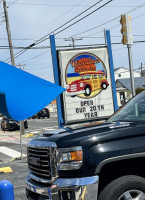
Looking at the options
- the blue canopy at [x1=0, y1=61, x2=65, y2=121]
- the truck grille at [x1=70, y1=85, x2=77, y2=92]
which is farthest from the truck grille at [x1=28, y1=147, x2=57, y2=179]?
the truck grille at [x1=70, y1=85, x2=77, y2=92]

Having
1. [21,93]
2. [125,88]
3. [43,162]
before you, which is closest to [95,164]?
[43,162]

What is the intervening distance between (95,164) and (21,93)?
3.90ft

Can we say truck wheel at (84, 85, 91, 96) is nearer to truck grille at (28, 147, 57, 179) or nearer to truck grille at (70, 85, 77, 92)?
truck grille at (70, 85, 77, 92)

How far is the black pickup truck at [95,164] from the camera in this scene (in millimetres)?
3578

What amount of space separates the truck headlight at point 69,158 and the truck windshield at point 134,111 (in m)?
1.09

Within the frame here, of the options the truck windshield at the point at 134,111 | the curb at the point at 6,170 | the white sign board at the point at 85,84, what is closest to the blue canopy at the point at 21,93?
the truck windshield at the point at 134,111

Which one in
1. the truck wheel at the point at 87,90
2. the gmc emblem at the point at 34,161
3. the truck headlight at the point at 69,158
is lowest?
the gmc emblem at the point at 34,161

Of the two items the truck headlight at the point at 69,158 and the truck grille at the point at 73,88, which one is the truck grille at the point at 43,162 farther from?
the truck grille at the point at 73,88

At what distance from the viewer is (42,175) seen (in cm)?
401

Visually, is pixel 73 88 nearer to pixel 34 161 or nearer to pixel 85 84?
pixel 85 84

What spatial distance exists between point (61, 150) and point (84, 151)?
287 millimetres

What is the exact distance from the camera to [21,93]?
148 inches

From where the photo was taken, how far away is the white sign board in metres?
11.8

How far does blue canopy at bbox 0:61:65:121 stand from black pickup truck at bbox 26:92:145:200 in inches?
20.1
